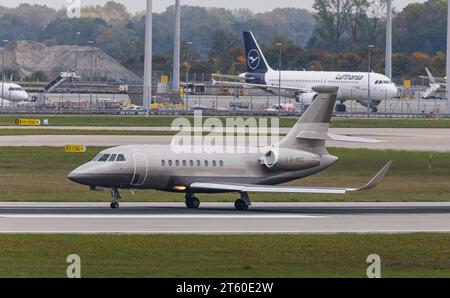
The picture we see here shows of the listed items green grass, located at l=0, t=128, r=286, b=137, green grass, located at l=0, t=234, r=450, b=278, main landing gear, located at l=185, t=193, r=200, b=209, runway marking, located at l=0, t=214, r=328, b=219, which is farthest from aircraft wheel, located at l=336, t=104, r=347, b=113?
green grass, located at l=0, t=234, r=450, b=278

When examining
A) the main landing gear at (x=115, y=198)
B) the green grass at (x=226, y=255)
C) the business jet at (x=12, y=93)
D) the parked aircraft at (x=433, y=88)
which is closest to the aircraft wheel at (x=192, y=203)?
the main landing gear at (x=115, y=198)

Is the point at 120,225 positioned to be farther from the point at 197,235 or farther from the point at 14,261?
the point at 14,261

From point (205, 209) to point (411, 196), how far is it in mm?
11442

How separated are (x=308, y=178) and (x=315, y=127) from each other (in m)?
13.9

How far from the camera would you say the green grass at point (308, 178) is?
172 feet

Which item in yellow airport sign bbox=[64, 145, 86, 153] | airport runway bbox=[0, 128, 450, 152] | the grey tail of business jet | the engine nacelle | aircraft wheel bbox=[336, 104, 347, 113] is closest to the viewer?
the engine nacelle

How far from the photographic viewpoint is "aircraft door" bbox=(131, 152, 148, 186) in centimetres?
4553

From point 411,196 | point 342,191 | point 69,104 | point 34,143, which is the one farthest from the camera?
point 69,104

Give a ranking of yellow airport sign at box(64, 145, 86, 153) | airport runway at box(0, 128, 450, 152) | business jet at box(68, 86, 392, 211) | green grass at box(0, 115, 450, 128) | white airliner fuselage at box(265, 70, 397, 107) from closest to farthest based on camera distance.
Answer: business jet at box(68, 86, 392, 211) < yellow airport sign at box(64, 145, 86, 153) < airport runway at box(0, 128, 450, 152) < green grass at box(0, 115, 450, 128) < white airliner fuselage at box(265, 70, 397, 107)

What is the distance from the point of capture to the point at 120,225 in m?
39.3

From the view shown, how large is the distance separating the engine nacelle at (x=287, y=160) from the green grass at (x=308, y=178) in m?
3.72

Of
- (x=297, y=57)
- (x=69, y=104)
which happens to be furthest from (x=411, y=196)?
(x=297, y=57)

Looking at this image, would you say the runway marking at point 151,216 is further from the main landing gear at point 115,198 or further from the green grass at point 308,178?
the green grass at point 308,178

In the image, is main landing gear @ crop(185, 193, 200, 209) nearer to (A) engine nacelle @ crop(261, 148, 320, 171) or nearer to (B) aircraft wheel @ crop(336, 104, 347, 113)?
(A) engine nacelle @ crop(261, 148, 320, 171)
